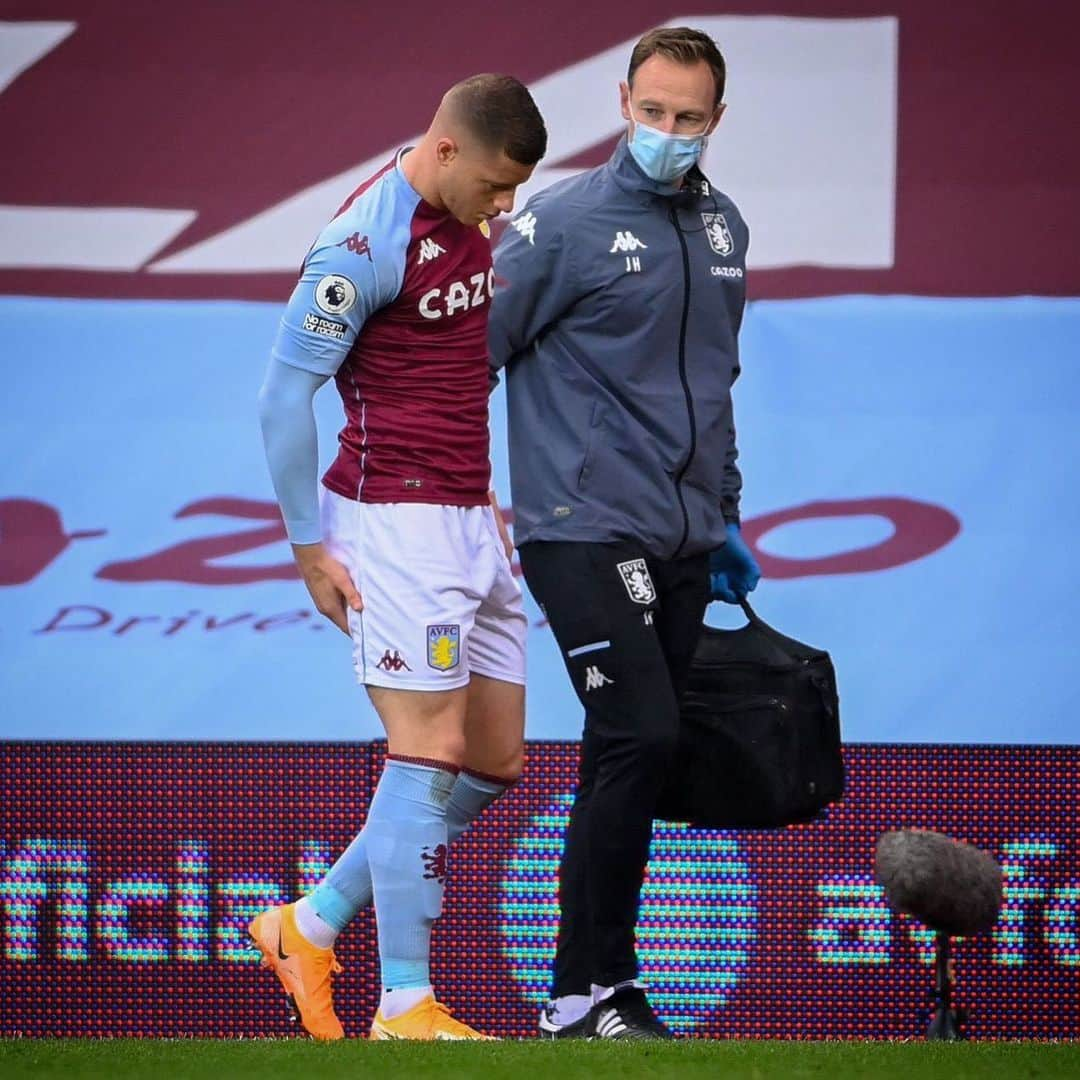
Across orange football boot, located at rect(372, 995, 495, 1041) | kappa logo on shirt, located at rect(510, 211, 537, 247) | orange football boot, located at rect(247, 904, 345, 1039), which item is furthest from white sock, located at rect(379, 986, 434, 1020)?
kappa logo on shirt, located at rect(510, 211, 537, 247)

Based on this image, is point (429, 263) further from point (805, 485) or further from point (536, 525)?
point (805, 485)

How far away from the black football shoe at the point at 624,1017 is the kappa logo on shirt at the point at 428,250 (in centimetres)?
122

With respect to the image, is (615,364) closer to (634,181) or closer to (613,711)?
(634,181)

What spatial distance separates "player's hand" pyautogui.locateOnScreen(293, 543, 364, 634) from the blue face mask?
838 millimetres

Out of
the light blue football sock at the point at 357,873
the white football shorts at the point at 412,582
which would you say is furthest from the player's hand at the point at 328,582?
the light blue football sock at the point at 357,873

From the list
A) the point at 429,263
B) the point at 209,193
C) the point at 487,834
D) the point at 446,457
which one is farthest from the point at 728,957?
the point at 209,193

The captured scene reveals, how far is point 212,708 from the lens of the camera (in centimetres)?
560

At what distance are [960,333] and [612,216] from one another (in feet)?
8.89

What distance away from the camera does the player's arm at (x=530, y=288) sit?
10.9 ft

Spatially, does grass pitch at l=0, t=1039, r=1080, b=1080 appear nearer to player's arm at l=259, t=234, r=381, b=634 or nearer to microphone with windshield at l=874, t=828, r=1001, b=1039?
microphone with windshield at l=874, t=828, r=1001, b=1039

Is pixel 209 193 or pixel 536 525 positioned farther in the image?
pixel 209 193

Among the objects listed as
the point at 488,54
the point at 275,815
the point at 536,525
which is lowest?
the point at 275,815

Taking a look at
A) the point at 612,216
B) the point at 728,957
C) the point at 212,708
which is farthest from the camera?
the point at 212,708

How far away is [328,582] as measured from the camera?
322cm
